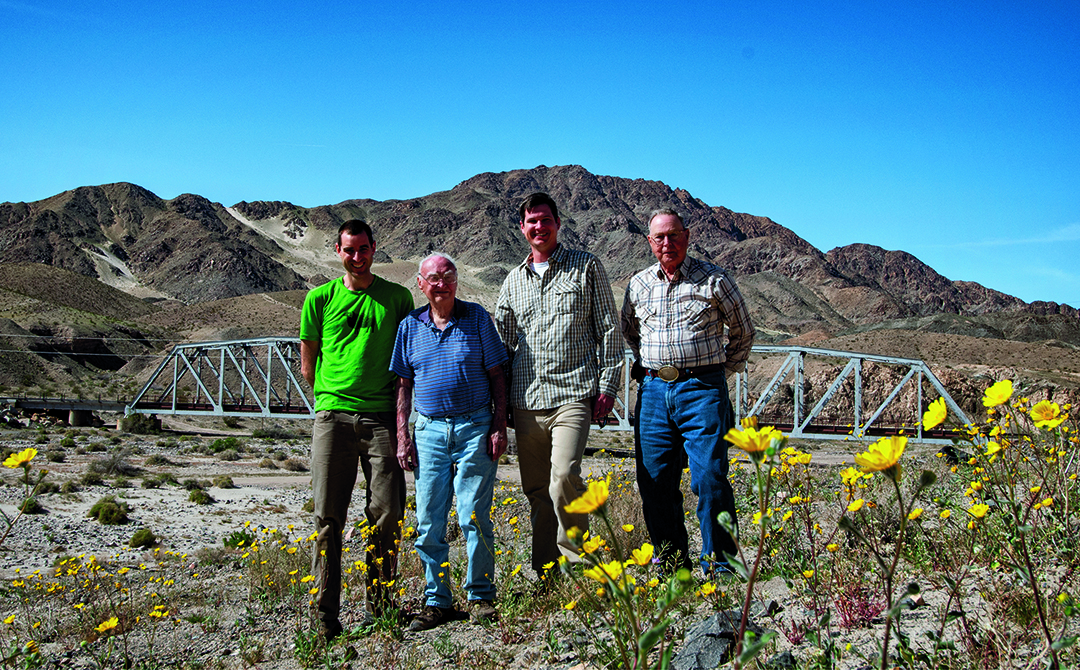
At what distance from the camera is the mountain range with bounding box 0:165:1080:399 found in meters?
64.4

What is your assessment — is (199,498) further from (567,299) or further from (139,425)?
(139,425)

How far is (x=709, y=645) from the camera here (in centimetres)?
234

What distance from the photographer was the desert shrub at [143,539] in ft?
25.7

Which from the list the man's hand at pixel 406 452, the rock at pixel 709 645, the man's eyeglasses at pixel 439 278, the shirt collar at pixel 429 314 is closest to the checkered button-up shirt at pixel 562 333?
the shirt collar at pixel 429 314

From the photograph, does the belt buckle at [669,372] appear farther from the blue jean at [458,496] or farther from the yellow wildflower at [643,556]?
the yellow wildflower at [643,556]

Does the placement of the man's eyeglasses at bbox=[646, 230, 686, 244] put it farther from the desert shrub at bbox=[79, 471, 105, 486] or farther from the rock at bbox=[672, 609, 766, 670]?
the desert shrub at bbox=[79, 471, 105, 486]

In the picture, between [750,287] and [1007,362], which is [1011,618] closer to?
[1007,362]

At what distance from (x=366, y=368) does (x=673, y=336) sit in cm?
156

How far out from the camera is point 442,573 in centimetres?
339

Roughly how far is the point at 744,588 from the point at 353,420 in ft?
6.45

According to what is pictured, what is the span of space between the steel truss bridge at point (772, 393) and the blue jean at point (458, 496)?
48.4ft

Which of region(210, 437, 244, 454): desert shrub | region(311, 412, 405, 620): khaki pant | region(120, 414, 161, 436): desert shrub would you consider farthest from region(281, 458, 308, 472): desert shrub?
Answer: region(311, 412, 405, 620): khaki pant

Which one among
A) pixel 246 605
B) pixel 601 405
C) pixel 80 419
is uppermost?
pixel 601 405

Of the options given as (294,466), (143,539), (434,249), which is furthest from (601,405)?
(434,249)
